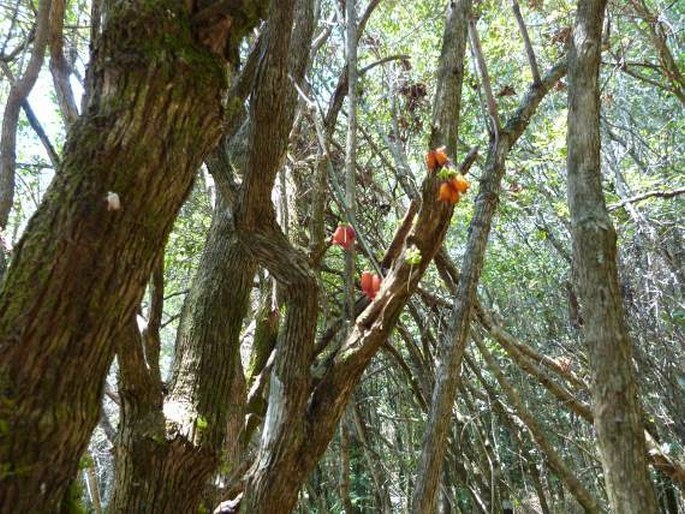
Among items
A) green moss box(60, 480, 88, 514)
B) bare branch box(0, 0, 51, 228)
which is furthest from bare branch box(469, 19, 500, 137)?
green moss box(60, 480, 88, 514)

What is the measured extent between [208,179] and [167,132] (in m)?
3.07

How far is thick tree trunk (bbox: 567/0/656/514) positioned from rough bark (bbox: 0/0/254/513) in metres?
1.26

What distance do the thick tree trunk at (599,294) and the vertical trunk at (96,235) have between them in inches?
49.8

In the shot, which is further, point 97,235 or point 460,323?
point 460,323

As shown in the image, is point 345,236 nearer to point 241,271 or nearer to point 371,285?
point 371,285

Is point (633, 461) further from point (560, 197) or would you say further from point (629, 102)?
point (629, 102)

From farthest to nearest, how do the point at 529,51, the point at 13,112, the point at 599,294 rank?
the point at 529,51
the point at 13,112
the point at 599,294

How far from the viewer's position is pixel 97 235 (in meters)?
1.32

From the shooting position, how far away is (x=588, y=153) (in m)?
2.30

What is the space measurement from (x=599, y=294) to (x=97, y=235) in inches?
58.8

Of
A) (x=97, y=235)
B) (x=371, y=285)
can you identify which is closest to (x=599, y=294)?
(x=371, y=285)

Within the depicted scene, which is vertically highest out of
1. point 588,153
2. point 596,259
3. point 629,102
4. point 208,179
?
point 629,102

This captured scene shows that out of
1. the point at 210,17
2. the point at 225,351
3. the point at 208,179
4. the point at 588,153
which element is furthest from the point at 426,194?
the point at 208,179

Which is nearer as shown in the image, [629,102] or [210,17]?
[210,17]
